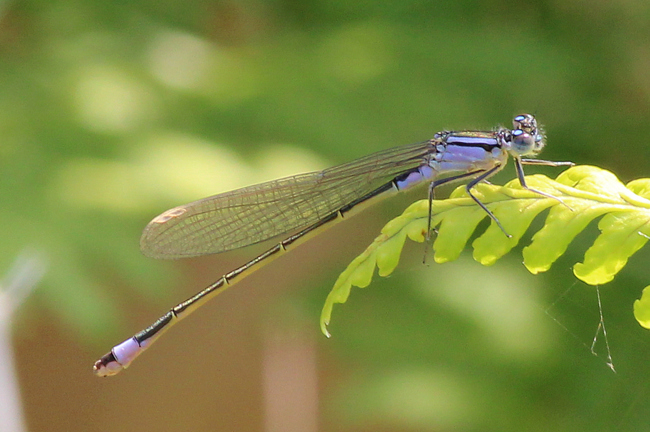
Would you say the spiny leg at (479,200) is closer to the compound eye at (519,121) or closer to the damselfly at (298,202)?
the damselfly at (298,202)

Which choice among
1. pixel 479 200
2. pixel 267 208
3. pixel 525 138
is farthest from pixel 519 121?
pixel 267 208

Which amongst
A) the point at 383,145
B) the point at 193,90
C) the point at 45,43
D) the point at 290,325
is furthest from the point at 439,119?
the point at 45,43

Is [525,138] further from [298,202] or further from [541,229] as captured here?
[298,202]

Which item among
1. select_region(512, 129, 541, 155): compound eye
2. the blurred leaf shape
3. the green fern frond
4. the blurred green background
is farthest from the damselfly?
the blurred leaf shape

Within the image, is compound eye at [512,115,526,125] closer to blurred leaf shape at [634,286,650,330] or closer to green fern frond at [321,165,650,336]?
green fern frond at [321,165,650,336]

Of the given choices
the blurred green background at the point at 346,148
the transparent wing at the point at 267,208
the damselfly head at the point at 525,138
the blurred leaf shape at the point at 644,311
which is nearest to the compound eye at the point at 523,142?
the damselfly head at the point at 525,138

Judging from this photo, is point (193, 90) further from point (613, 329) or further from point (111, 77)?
point (613, 329)
